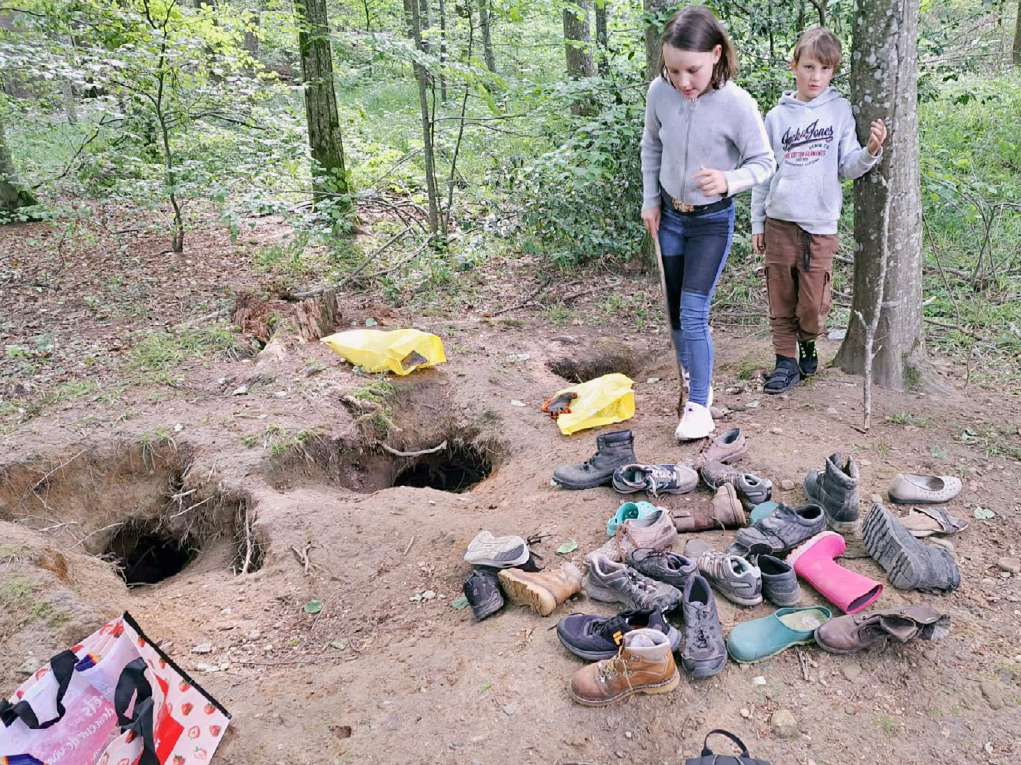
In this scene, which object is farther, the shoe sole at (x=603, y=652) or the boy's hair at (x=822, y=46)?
the boy's hair at (x=822, y=46)

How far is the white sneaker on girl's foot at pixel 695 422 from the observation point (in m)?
3.56

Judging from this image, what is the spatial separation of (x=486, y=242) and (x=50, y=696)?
18.8ft

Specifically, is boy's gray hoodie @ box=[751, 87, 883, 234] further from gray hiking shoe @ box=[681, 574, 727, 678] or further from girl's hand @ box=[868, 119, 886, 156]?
gray hiking shoe @ box=[681, 574, 727, 678]

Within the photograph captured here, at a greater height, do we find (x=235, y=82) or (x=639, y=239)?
(x=235, y=82)

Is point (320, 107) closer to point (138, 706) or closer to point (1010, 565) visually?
point (138, 706)

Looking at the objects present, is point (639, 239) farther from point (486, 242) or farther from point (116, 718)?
point (116, 718)

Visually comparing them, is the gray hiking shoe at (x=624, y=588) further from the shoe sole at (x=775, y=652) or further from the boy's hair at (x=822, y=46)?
the boy's hair at (x=822, y=46)

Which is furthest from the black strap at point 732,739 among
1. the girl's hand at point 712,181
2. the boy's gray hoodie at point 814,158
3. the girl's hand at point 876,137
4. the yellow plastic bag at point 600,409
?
the girl's hand at point 876,137

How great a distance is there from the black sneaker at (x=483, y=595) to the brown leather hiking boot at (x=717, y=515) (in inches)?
32.7

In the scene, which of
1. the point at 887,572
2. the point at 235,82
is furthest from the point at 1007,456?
the point at 235,82

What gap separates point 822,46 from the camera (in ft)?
10.8

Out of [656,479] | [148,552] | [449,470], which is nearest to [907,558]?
[656,479]

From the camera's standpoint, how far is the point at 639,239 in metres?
6.32

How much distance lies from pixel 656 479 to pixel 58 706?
92.8 inches
